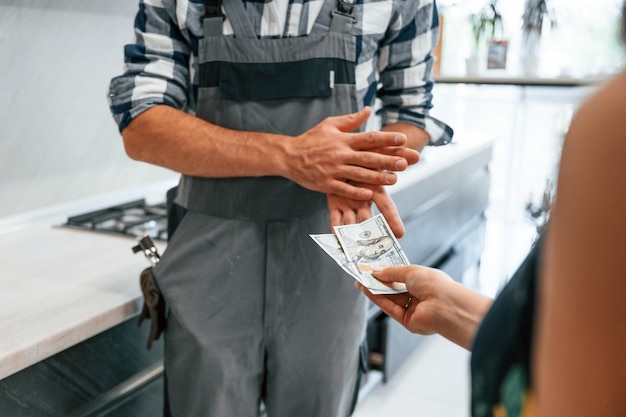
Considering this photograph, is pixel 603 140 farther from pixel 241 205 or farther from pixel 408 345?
pixel 408 345

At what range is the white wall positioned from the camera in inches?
75.6

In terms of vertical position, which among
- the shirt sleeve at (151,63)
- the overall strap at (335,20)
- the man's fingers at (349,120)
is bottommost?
the man's fingers at (349,120)

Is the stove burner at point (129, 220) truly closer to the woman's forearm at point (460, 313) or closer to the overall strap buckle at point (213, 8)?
the overall strap buckle at point (213, 8)

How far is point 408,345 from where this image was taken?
2.80 metres

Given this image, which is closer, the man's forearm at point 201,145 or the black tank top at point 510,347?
the black tank top at point 510,347

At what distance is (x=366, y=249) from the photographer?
1.36 metres

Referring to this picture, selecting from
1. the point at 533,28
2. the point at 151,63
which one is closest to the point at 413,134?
the point at 151,63

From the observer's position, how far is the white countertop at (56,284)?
125 centimetres

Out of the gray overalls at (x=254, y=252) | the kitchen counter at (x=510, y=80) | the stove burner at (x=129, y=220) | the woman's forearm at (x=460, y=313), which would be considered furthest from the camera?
the kitchen counter at (x=510, y=80)

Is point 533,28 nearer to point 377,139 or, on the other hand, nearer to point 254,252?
point 377,139

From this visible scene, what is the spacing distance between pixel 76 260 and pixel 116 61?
88cm

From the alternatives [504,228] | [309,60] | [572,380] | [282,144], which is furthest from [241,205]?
[504,228]

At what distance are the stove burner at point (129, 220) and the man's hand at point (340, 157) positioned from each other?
0.66 m

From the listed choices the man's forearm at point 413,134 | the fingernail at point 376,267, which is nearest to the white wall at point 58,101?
the man's forearm at point 413,134
